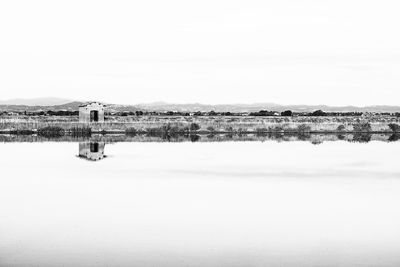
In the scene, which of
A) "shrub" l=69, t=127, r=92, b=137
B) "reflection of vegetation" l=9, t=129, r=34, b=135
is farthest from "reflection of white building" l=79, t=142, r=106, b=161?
"reflection of vegetation" l=9, t=129, r=34, b=135

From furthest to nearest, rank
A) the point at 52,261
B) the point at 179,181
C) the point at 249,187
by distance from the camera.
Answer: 1. the point at 179,181
2. the point at 249,187
3. the point at 52,261

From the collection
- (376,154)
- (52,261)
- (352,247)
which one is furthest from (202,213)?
(376,154)

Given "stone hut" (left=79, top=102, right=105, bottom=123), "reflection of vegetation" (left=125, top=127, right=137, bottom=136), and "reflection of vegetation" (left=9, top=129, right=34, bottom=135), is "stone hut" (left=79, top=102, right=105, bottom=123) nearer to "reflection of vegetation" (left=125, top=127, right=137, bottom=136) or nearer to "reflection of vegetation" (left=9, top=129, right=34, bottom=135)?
"reflection of vegetation" (left=125, top=127, right=137, bottom=136)

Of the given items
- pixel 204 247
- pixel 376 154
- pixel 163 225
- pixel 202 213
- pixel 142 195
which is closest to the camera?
pixel 204 247

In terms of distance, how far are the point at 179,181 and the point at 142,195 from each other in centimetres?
301

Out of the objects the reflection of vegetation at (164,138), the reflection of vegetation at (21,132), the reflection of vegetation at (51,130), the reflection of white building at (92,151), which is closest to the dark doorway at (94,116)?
the reflection of vegetation at (51,130)

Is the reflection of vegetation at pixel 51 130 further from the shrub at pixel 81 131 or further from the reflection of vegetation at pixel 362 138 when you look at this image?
the reflection of vegetation at pixel 362 138

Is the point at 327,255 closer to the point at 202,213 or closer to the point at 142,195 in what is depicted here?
the point at 202,213

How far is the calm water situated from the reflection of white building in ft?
6.43

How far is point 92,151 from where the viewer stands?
30203mm

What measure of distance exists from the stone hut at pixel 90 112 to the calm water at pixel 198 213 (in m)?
29.6

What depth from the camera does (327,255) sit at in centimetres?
961

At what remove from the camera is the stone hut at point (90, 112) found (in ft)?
179

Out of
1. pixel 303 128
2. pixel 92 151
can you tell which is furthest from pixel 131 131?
pixel 92 151
